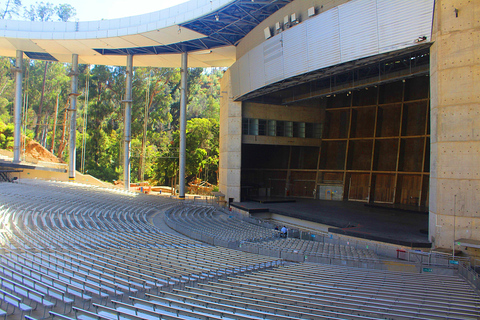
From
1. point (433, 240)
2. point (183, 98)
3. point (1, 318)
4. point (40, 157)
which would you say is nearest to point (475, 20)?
point (433, 240)

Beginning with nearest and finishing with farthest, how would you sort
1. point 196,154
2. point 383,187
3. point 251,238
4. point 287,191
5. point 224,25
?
point 251,238 < point 224,25 < point 383,187 < point 287,191 < point 196,154

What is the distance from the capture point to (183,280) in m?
7.76

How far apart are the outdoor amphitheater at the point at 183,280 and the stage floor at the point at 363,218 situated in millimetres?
1913

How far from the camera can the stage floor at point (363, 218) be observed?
1586cm

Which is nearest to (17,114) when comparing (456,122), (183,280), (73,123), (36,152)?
(73,123)

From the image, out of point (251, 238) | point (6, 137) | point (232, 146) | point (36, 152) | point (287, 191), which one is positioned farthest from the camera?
point (6, 137)

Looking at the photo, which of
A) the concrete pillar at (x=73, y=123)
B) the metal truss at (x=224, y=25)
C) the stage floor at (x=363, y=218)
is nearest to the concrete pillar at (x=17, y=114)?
the concrete pillar at (x=73, y=123)

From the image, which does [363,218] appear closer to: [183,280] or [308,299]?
[308,299]

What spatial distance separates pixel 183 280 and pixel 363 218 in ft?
52.7

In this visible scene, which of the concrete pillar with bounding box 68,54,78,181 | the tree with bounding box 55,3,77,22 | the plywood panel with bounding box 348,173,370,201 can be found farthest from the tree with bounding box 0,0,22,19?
the plywood panel with bounding box 348,173,370,201

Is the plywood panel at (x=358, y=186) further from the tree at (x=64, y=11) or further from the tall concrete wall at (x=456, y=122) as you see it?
the tree at (x=64, y=11)

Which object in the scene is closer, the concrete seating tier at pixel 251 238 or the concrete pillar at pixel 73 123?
the concrete seating tier at pixel 251 238

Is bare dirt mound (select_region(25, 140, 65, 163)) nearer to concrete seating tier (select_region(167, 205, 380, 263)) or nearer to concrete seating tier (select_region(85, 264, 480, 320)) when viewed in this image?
concrete seating tier (select_region(167, 205, 380, 263))

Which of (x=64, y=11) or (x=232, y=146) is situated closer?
(x=232, y=146)
